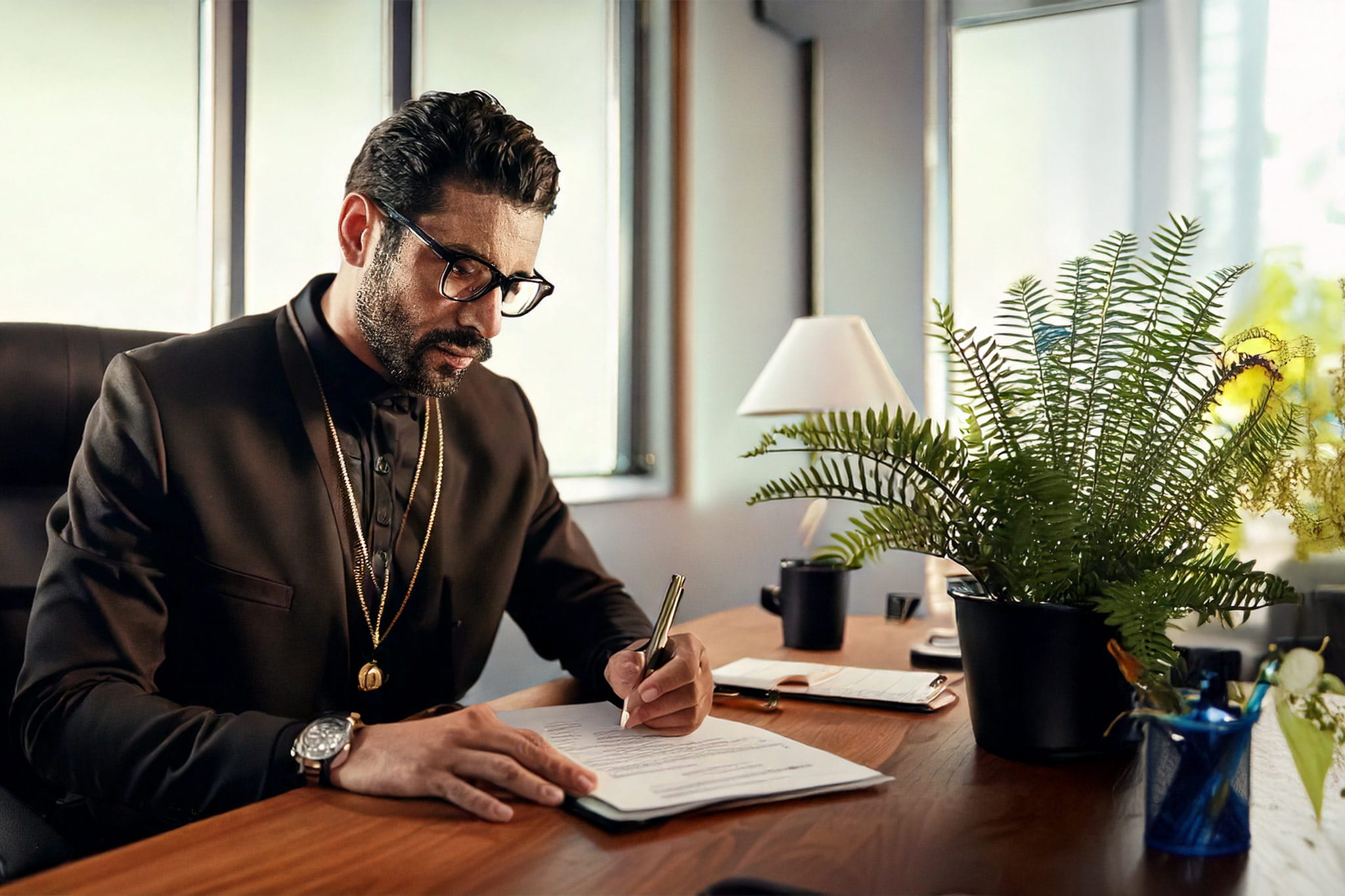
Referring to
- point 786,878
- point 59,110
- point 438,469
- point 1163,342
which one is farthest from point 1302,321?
point 59,110

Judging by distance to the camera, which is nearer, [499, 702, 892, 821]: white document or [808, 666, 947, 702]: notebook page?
[499, 702, 892, 821]: white document

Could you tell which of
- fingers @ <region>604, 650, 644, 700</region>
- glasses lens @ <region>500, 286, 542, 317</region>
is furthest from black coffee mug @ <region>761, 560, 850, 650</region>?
glasses lens @ <region>500, 286, 542, 317</region>

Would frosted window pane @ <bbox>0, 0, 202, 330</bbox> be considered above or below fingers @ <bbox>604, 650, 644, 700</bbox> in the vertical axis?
above

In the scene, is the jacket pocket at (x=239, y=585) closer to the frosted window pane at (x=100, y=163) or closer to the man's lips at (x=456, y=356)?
the man's lips at (x=456, y=356)

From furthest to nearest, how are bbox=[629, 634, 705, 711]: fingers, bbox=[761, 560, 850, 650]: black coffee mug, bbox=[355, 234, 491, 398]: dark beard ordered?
bbox=[761, 560, 850, 650]: black coffee mug
bbox=[355, 234, 491, 398]: dark beard
bbox=[629, 634, 705, 711]: fingers

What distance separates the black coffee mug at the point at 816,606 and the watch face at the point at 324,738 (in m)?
0.81

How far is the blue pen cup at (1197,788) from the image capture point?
702mm

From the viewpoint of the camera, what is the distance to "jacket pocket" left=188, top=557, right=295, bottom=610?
117 cm

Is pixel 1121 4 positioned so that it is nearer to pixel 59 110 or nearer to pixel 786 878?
pixel 59 110

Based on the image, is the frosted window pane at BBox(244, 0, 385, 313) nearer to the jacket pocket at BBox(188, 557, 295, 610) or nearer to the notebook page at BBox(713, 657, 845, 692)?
the jacket pocket at BBox(188, 557, 295, 610)

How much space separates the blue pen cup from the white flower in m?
0.04

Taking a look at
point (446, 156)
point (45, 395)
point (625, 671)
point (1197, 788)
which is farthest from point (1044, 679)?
point (45, 395)

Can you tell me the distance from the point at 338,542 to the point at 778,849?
2.46 ft

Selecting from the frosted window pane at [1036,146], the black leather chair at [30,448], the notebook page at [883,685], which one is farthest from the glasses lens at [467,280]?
the frosted window pane at [1036,146]
